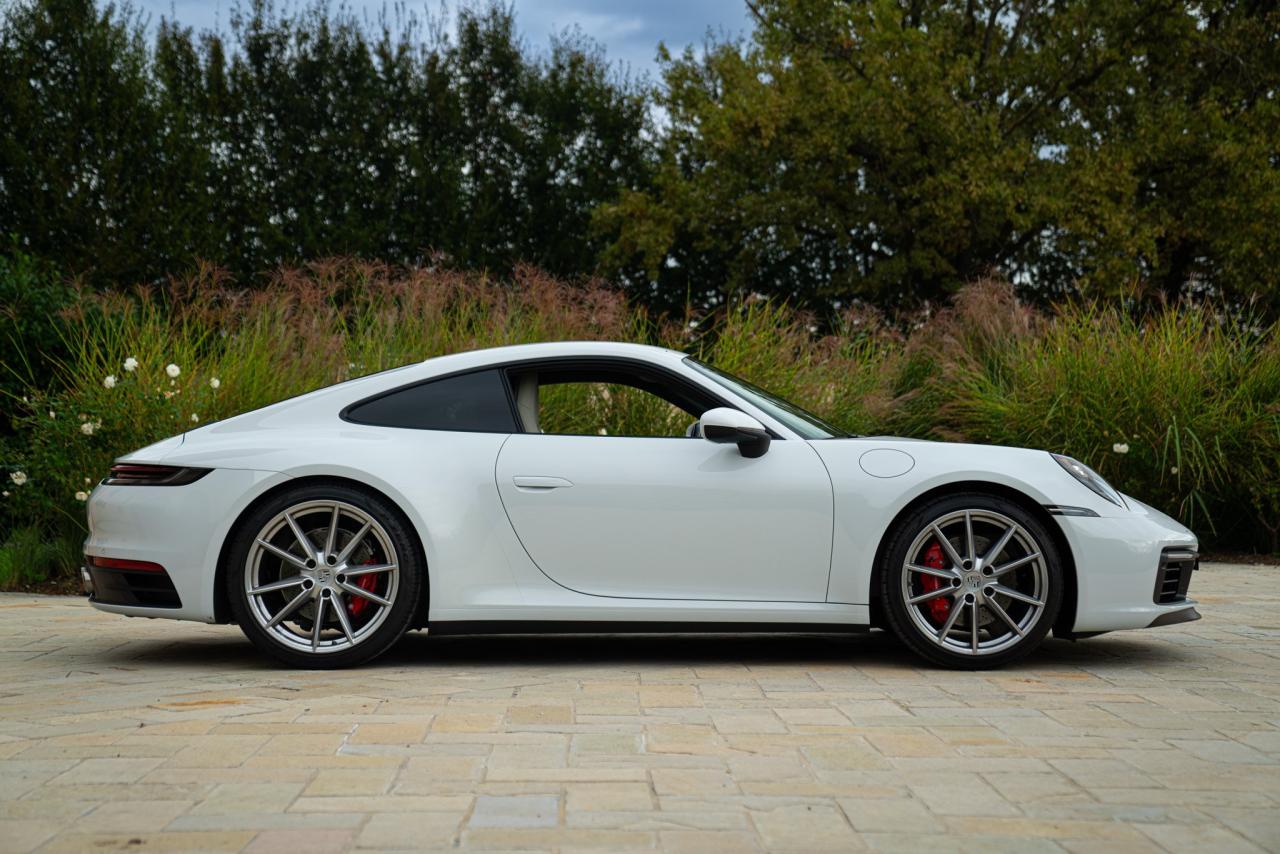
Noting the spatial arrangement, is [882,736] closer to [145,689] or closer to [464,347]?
[145,689]

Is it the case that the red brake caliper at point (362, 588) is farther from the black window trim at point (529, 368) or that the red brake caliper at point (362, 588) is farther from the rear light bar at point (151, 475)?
the rear light bar at point (151, 475)

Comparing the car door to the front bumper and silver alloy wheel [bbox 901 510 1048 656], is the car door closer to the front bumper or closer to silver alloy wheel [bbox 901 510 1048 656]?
silver alloy wheel [bbox 901 510 1048 656]

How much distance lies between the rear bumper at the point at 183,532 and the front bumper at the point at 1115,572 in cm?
317

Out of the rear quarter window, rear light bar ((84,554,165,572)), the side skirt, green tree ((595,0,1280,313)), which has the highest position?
green tree ((595,0,1280,313))

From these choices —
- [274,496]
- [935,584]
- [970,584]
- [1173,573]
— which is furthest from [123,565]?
[1173,573]

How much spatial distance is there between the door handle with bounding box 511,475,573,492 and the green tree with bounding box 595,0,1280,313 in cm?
2193

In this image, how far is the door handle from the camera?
17.6ft

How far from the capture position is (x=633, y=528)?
535 cm

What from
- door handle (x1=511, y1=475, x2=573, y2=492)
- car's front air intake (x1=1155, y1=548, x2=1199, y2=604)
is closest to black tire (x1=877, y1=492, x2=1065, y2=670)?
car's front air intake (x1=1155, y1=548, x2=1199, y2=604)

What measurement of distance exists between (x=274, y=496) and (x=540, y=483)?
105 cm

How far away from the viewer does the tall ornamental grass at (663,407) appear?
29.5 feet

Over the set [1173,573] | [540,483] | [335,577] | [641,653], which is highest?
[540,483]

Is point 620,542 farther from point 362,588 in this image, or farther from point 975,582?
point 975,582

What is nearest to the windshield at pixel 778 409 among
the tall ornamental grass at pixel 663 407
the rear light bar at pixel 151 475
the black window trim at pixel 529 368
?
the black window trim at pixel 529 368
